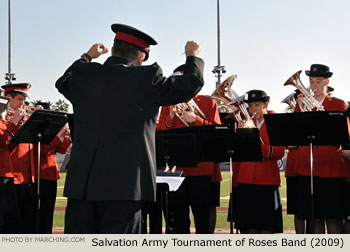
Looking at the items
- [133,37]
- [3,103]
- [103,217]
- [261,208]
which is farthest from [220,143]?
[3,103]

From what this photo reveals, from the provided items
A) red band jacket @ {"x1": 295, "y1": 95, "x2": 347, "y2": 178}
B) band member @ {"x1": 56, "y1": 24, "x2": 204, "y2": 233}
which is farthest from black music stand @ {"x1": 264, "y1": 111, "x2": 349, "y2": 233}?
band member @ {"x1": 56, "y1": 24, "x2": 204, "y2": 233}

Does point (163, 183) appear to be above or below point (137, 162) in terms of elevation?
below

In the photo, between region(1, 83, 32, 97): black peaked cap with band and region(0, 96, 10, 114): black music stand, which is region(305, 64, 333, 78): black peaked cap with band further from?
region(1, 83, 32, 97): black peaked cap with band

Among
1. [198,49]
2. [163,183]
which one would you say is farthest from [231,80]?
[198,49]

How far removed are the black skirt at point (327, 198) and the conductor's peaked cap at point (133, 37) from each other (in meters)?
3.41

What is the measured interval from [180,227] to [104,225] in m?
2.94

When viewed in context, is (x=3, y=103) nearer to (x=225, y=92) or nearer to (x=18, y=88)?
(x=18, y=88)

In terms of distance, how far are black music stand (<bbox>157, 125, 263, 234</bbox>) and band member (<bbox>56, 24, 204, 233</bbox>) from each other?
187 cm

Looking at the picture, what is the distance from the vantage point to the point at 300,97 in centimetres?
636

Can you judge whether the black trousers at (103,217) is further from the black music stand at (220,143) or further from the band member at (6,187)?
the band member at (6,187)

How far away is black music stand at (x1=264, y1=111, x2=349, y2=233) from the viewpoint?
16.8 ft

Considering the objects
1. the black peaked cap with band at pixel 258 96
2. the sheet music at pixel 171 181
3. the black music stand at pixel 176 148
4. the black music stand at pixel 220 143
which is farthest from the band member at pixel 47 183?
the sheet music at pixel 171 181

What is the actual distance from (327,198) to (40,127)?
3769 mm

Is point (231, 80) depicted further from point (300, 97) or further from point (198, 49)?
point (198, 49)
